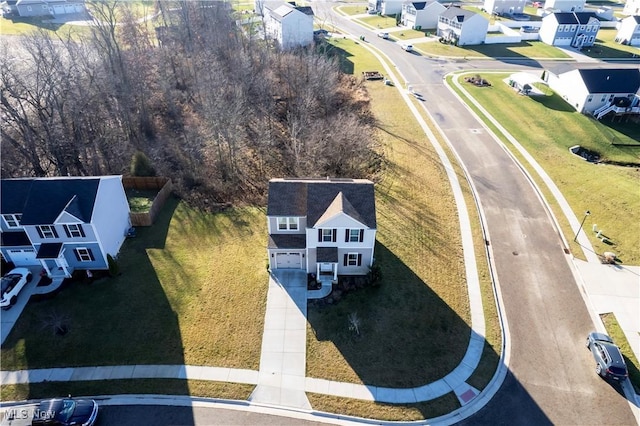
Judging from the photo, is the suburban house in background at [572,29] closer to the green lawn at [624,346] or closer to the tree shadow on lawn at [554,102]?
the tree shadow on lawn at [554,102]

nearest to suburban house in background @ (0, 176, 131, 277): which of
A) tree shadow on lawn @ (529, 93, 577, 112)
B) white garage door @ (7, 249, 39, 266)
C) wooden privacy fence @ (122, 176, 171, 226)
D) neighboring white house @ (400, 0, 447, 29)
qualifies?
white garage door @ (7, 249, 39, 266)

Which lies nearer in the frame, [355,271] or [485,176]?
[355,271]

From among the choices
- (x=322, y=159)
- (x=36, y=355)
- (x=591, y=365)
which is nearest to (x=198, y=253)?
(x=36, y=355)

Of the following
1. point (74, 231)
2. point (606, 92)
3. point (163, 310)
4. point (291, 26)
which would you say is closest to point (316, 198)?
point (163, 310)

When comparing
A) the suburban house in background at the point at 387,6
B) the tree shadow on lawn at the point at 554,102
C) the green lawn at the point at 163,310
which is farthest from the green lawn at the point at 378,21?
the green lawn at the point at 163,310

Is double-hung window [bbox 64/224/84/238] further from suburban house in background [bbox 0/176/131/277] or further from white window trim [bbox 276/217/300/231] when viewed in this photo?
white window trim [bbox 276/217/300/231]

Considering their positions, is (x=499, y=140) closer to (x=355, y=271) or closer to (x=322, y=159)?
(x=322, y=159)
